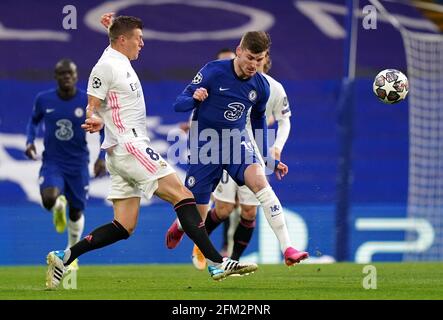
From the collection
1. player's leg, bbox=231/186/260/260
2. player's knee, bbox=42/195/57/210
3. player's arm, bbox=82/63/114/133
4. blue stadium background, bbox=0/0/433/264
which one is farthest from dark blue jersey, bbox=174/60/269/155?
blue stadium background, bbox=0/0/433/264

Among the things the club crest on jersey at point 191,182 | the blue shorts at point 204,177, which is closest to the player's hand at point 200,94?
the blue shorts at point 204,177

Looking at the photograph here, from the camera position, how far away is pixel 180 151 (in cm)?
1597

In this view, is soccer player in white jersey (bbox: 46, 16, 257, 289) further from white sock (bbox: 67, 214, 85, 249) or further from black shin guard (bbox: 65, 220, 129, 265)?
white sock (bbox: 67, 214, 85, 249)

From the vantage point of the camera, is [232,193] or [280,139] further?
[232,193]

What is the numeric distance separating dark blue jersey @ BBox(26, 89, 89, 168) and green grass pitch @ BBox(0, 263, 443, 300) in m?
1.93

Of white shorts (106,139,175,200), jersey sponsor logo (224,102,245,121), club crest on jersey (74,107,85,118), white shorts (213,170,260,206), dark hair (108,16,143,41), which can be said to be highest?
club crest on jersey (74,107,85,118)

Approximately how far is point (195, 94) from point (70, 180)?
4.59m

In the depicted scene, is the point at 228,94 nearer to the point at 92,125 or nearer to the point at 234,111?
the point at 234,111

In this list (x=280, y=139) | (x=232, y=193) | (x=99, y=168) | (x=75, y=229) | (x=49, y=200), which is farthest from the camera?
(x=75, y=229)

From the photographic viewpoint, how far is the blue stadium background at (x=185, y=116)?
1560 cm

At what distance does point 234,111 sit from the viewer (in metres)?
9.54

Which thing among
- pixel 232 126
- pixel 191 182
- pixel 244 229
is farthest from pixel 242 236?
pixel 232 126

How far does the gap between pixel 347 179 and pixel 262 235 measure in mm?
1415

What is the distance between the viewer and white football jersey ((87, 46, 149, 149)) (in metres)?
8.39
